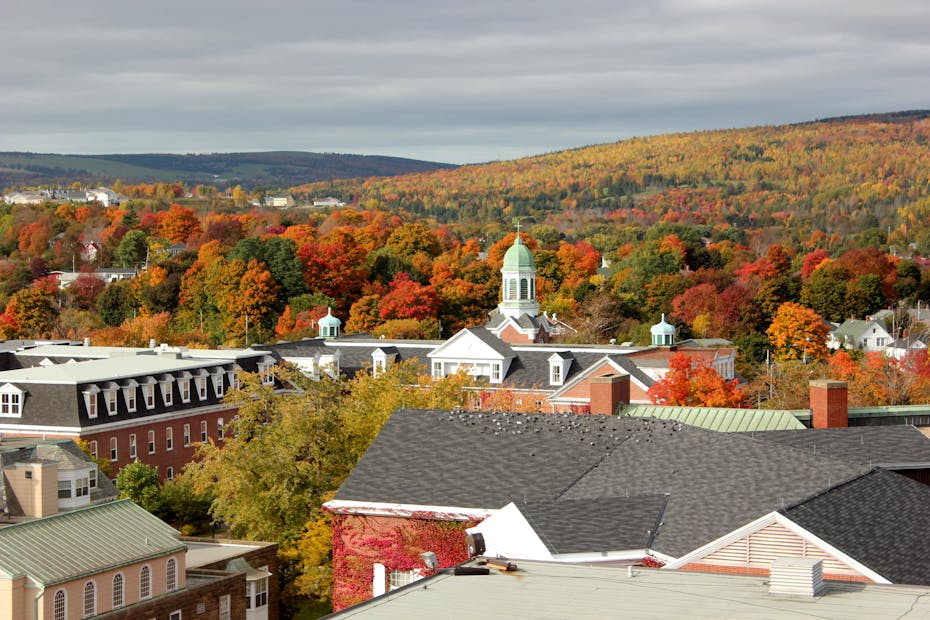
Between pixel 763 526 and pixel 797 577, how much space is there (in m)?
5.72

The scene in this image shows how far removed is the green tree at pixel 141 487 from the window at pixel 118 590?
37.5 feet

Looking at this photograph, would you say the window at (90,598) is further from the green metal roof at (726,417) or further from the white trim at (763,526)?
the white trim at (763,526)

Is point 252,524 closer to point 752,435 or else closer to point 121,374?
point 752,435

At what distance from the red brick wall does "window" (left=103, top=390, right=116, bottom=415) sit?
89cm

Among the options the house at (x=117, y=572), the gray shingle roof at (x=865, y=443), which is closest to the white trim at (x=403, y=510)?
the gray shingle roof at (x=865, y=443)

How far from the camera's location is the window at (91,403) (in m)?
69.0

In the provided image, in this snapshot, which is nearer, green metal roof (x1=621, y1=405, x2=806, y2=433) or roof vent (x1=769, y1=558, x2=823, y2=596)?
roof vent (x1=769, y1=558, x2=823, y2=596)

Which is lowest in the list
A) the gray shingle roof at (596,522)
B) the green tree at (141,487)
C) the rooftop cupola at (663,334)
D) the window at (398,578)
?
the green tree at (141,487)

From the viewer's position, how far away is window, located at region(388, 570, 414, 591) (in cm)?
3616

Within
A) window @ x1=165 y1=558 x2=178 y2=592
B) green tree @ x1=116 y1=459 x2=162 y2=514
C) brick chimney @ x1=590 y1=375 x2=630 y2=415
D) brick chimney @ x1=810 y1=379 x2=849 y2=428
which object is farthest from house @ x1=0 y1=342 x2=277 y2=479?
brick chimney @ x1=810 y1=379 x2=849 y2=428

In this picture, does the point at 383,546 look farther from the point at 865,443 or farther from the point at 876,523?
the point at 865,443

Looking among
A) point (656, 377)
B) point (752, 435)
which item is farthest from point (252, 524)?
point (656, 377)

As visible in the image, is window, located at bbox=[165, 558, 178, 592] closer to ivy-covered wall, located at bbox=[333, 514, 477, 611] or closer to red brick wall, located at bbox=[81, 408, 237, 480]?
ivy-covered wall, located at bbox=[333, 514, 477, 611]

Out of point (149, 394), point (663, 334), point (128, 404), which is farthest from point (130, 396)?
point (663, 334)
